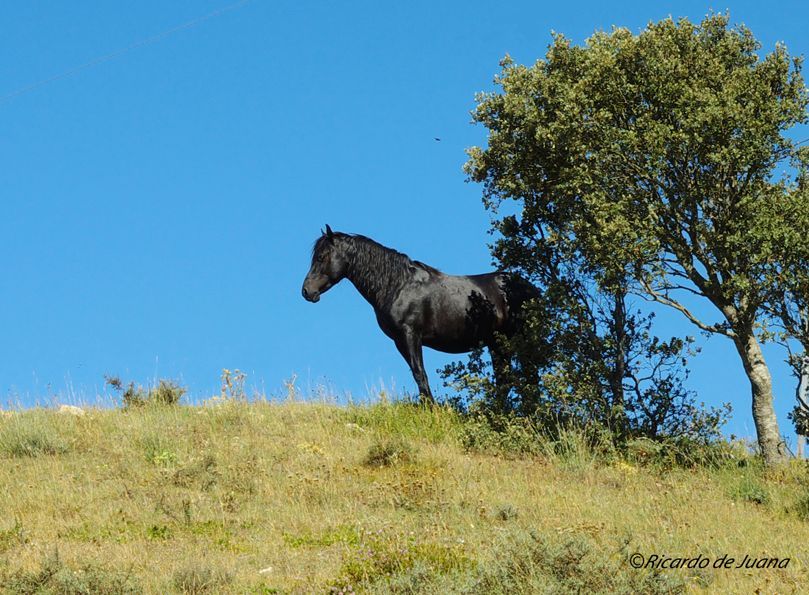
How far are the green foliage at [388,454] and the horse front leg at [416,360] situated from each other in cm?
286

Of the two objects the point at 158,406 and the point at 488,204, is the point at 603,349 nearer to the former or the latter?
the point at 488,204

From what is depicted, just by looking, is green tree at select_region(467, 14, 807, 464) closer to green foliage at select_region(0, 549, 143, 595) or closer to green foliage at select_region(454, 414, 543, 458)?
green foliage at select_region(454, 414, 543, 458)

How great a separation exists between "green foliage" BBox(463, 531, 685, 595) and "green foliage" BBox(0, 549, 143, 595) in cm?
364

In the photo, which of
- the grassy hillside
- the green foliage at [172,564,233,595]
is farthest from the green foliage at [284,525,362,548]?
the green foliage at [172,564,233,595]

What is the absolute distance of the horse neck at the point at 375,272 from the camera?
2034 centimetres

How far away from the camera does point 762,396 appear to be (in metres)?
18.1

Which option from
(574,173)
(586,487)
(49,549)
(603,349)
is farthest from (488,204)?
(49,549)

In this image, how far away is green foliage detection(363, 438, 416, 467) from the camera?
16.8 metres

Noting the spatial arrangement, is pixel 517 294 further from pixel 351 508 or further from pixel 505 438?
pixel 351 508

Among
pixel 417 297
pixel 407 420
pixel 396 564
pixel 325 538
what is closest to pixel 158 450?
pixel 407 420

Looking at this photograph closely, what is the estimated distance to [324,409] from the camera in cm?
2067

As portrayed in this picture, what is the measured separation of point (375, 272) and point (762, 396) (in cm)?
763

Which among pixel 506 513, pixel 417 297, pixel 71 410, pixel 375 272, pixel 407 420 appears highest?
pixel 375 272

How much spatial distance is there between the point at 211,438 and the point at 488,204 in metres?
7.21
